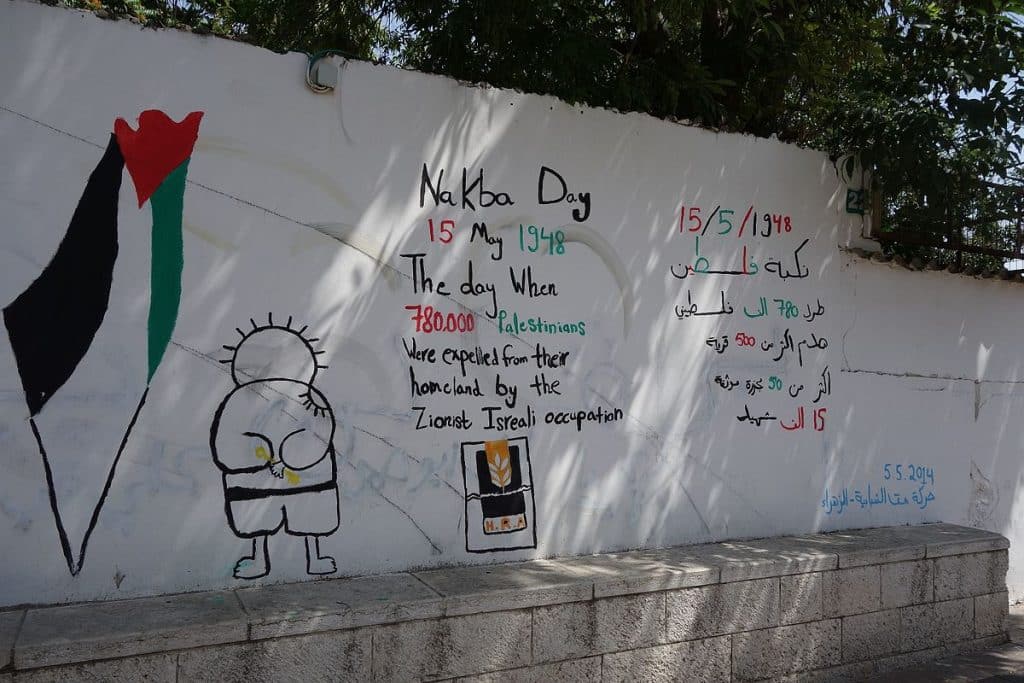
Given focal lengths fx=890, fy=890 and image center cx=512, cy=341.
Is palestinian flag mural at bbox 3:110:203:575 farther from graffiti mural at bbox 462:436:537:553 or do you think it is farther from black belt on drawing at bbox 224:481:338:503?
graffiti mural at bbox 462:436:537:553

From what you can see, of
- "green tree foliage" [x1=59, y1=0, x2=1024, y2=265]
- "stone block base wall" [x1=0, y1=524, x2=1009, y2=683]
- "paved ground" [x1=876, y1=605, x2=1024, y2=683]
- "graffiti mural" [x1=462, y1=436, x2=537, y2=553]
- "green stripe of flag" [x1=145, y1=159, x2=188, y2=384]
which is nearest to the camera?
"stone block base wall" [x1=0, y1=524, x2=1009, y2=683]

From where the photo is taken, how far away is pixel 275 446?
12.7ft

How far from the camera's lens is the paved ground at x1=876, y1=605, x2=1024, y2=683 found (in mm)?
5086

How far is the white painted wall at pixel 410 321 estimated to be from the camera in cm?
350

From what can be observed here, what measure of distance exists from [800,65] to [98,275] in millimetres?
4940

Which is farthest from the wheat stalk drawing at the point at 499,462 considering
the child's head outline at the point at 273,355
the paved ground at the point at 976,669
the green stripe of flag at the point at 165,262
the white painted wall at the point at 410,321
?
the paved ground at the point at 976,669

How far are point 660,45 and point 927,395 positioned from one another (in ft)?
10.0

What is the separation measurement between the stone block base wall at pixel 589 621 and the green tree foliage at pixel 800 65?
2.37 metres

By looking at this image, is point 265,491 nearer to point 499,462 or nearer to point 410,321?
point 410,321

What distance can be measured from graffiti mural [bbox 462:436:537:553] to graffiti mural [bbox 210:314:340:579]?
68 centimetres

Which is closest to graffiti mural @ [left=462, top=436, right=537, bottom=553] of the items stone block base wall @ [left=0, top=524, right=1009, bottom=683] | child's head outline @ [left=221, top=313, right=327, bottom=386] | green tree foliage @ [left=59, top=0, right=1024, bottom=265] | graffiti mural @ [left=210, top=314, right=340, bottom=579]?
stone block base wall @ [left=0, top=524, right=1009, bottom=683]

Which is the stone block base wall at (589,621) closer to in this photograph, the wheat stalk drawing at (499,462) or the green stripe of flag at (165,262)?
the wheat stalk drawing at (499,462)

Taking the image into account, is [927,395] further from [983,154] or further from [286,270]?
[286,270]

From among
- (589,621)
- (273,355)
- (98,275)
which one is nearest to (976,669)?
(589,621)
